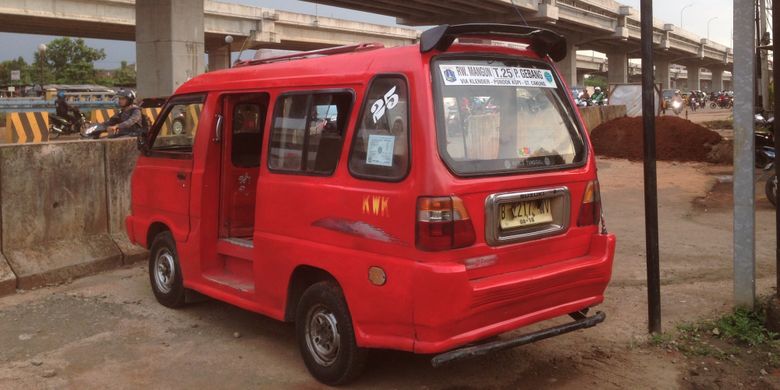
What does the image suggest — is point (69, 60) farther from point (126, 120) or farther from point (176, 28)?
point (126, 120)

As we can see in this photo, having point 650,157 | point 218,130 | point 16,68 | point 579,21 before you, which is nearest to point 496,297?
point 650,157

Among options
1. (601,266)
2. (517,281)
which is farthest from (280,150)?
(601,266)

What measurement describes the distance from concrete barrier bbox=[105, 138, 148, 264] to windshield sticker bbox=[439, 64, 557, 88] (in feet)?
16.4

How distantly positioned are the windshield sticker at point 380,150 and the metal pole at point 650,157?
1943 millimetres

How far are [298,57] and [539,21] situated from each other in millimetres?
40407

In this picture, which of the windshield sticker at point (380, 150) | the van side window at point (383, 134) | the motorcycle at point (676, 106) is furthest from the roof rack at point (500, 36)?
the motorcycle at point (676, 106)

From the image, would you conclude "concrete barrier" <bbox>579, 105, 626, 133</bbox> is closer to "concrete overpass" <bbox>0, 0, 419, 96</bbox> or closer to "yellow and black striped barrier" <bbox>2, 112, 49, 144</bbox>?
"concrete overpass" <bbox>0, 0, 419, 96</bbox>

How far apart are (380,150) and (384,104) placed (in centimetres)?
26

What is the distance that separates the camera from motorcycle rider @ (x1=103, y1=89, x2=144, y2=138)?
1123cm

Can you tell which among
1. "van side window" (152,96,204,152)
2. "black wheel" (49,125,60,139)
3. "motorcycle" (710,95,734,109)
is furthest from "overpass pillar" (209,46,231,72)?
"van side window" (152,96,204,152)

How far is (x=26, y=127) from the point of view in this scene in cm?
1576

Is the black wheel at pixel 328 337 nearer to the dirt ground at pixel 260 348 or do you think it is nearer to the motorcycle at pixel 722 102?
the dirt ground at pixel 260 348

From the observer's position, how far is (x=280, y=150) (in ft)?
15.5

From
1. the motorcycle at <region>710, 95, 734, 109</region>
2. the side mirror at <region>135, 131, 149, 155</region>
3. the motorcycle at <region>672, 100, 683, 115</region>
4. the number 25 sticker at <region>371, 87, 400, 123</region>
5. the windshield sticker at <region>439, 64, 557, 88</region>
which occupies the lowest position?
the side mirror at <region>135, 131, 149, 155</region>
